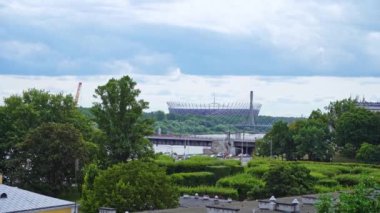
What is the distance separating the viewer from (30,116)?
7494 centimetres

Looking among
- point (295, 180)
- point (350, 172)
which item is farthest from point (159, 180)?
point (350, 172)

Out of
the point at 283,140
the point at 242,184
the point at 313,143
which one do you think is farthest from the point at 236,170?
the point at 283,140

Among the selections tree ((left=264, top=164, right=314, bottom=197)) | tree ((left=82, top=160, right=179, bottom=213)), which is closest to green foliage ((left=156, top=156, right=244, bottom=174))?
tree ((left=264, top=164, right=314, bottom=197))

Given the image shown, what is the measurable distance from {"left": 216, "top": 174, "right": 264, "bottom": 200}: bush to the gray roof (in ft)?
80.7

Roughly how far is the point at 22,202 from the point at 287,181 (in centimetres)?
2287

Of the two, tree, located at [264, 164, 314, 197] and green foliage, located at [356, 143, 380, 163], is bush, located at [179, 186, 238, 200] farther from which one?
green foliage, located at [356, 143, 380, 163]

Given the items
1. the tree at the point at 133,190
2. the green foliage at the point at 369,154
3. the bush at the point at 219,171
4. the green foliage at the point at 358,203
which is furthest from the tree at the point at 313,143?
the green foliage at the point at 358,203

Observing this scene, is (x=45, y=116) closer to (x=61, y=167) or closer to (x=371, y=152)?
(x=61, y=167)

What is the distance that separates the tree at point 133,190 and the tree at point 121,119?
19176 mm

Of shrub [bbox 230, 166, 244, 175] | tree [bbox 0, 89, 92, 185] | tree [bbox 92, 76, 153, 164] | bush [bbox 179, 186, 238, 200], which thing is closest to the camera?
bush [bbox 179, 186, 238, 200]

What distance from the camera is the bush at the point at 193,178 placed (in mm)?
70750

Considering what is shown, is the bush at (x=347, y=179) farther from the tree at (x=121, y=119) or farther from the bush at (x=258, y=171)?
the tree at (x=121, y=119)

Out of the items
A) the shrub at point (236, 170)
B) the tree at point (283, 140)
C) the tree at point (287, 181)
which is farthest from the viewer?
the tree at point (283, 140)

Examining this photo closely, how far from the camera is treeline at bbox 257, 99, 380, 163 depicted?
102438 mm
